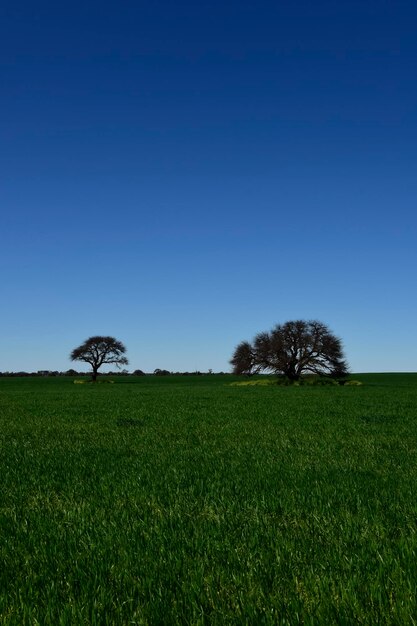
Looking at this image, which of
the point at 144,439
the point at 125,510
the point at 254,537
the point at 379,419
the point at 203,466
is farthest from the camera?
the point at 379,419

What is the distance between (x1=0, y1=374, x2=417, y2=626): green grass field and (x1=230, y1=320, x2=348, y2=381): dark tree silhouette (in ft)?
211

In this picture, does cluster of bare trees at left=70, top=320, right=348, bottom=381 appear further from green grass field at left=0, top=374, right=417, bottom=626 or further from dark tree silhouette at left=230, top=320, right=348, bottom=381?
green grass field at left=0, top=374, right=417, bottom=626

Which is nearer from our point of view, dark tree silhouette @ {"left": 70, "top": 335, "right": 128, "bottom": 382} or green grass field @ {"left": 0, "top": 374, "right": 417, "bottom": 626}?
green grass field @ {"left": 0, "top": 374, "right": 417, "bottom": 626}

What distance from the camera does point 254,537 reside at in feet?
18.9

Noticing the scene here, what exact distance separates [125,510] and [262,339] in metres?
74.4

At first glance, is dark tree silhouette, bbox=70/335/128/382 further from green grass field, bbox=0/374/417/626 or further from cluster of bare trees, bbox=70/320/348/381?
green grass field, bbox=0/374/417/626

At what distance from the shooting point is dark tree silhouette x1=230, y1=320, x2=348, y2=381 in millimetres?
76000

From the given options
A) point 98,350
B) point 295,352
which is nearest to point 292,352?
point 295,352

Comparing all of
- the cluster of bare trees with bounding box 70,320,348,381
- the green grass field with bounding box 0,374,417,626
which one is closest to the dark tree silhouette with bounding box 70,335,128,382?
the cluster of bare trees with bounding box 70,320,348,381

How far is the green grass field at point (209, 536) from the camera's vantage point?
4156 mm

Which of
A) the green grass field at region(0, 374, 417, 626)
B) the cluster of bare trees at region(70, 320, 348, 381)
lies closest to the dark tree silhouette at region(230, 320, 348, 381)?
the cluster of bare trees at region(70, 320, 348, 381)

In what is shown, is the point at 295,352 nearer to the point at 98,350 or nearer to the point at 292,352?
the point at 292,352

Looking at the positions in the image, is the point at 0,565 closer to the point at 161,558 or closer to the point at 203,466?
the point at 161,558

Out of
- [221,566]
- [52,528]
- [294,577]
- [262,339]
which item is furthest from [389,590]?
[262,339]
